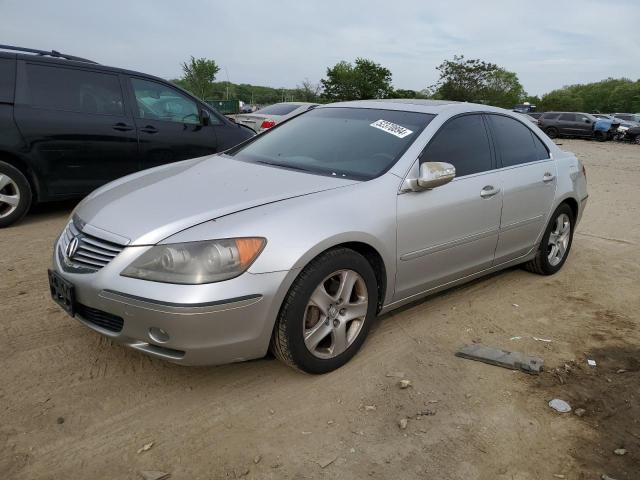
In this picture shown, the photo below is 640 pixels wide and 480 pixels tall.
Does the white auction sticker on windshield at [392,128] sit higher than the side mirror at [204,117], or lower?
higher

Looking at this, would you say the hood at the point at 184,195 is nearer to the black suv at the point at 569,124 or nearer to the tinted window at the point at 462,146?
the tinted window at the point at 462,146

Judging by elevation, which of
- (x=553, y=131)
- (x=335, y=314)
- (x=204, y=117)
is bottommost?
(x=553, y=131)

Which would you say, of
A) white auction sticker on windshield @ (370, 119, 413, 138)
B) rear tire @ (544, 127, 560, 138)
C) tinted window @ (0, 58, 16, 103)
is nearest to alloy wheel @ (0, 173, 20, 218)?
tinted window @ (0, 58, 16, 103)

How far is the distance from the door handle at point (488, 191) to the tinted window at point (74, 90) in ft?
14.0

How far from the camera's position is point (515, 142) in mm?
4230

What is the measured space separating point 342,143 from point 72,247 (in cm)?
176

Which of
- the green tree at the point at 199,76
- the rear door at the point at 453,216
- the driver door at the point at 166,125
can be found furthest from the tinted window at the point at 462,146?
the green tree at the point at 199,76

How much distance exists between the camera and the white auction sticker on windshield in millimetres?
3479

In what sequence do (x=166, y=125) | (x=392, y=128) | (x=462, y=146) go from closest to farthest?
(x=392, y=128) < (x=462, y=146) < (x=166, y=125)

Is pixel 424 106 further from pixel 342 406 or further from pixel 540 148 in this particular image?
pixel 342 406

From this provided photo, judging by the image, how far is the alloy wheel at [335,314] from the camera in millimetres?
2807

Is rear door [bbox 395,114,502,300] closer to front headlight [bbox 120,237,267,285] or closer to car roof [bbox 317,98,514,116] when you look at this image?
car roof [bbox 317,98,514,116]

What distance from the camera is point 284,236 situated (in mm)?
2600

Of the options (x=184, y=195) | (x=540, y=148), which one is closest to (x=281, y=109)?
(x=540, y=148)
